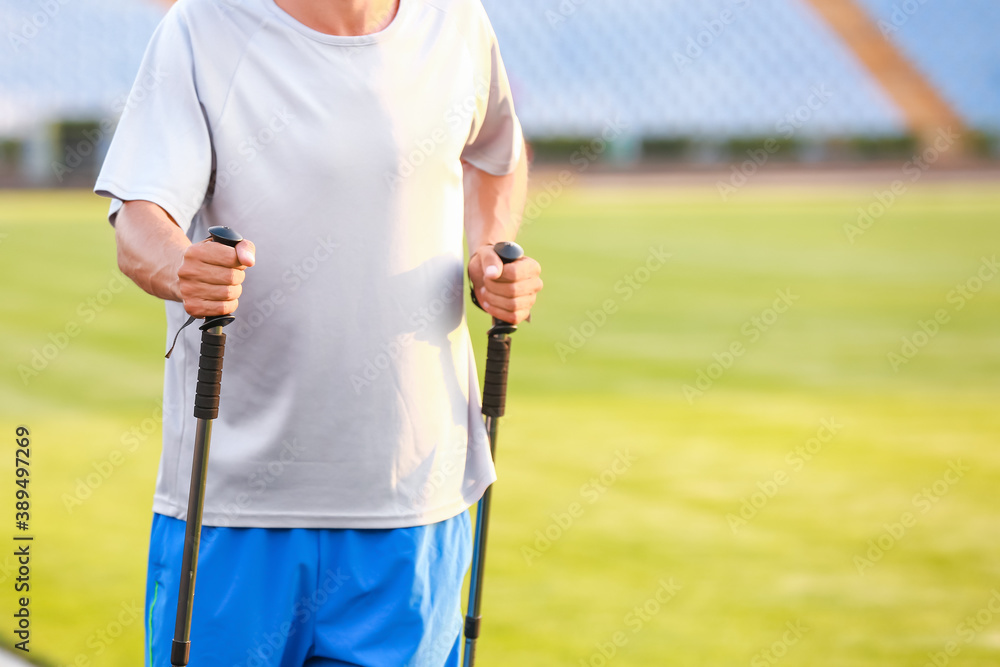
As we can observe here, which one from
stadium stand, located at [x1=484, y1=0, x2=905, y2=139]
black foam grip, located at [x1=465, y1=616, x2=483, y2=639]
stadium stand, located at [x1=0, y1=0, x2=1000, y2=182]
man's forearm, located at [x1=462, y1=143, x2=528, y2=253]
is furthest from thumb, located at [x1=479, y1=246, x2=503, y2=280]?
stadium stand, located at [x1=484, y1=0, x2=905, y2=139]

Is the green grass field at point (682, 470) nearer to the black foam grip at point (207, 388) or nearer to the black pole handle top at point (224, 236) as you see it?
the black foam grip at point (207, 388)

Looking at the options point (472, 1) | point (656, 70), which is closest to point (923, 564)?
point (472, 1)

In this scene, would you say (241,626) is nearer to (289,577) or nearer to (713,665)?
(289,577)

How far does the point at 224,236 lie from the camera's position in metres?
1.75

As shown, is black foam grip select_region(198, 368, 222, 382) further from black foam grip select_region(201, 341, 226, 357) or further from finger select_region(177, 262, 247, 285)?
finger select_region(177, 262, 247, 285)

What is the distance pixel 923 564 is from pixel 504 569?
1.70 meters

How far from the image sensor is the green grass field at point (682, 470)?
13.5 feet

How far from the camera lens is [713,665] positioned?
380 cm

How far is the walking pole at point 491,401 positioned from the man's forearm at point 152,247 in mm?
588

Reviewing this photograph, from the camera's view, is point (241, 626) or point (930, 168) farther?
point (930, 168)

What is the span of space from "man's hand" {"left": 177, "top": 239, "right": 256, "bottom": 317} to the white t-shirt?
15 cm

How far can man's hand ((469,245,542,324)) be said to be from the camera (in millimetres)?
2135

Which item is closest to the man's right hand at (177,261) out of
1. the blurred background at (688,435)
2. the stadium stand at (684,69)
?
the blurred background at (688,435)

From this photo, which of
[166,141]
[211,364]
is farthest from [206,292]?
[166,141]
